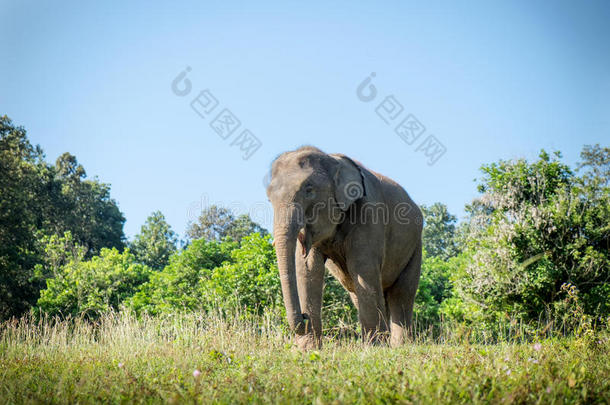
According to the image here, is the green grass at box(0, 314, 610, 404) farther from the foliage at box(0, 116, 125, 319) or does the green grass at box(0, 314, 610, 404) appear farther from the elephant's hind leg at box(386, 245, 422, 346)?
the foliage at box(0, 116, 125, 319)

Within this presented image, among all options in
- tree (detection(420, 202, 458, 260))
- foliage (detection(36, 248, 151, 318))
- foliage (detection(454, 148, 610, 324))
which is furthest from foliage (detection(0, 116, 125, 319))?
tree (detection(420, 202, 458, 260))

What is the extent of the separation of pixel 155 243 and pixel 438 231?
3530cm

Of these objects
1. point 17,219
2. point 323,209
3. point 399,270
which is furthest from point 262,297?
point 17,219

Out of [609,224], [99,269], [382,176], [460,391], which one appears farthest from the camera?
[99,269]

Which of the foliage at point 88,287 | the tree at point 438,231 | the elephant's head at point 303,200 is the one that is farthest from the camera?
the tree at point 438,231

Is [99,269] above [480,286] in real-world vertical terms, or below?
above

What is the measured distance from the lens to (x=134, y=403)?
408cm

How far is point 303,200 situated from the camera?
7.62 metres

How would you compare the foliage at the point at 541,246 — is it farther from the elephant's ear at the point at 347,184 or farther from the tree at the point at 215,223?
A: the tree at the point at 215,223

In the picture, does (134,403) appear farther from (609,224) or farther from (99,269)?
(99,269)

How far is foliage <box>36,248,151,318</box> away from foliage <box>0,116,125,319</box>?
2.76 m

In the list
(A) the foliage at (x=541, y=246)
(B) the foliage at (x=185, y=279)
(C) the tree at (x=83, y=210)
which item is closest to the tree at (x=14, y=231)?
(B) the foliage at (x=185, y=279)

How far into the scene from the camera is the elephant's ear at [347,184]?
26.6ft

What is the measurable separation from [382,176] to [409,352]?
4246 millimetres
